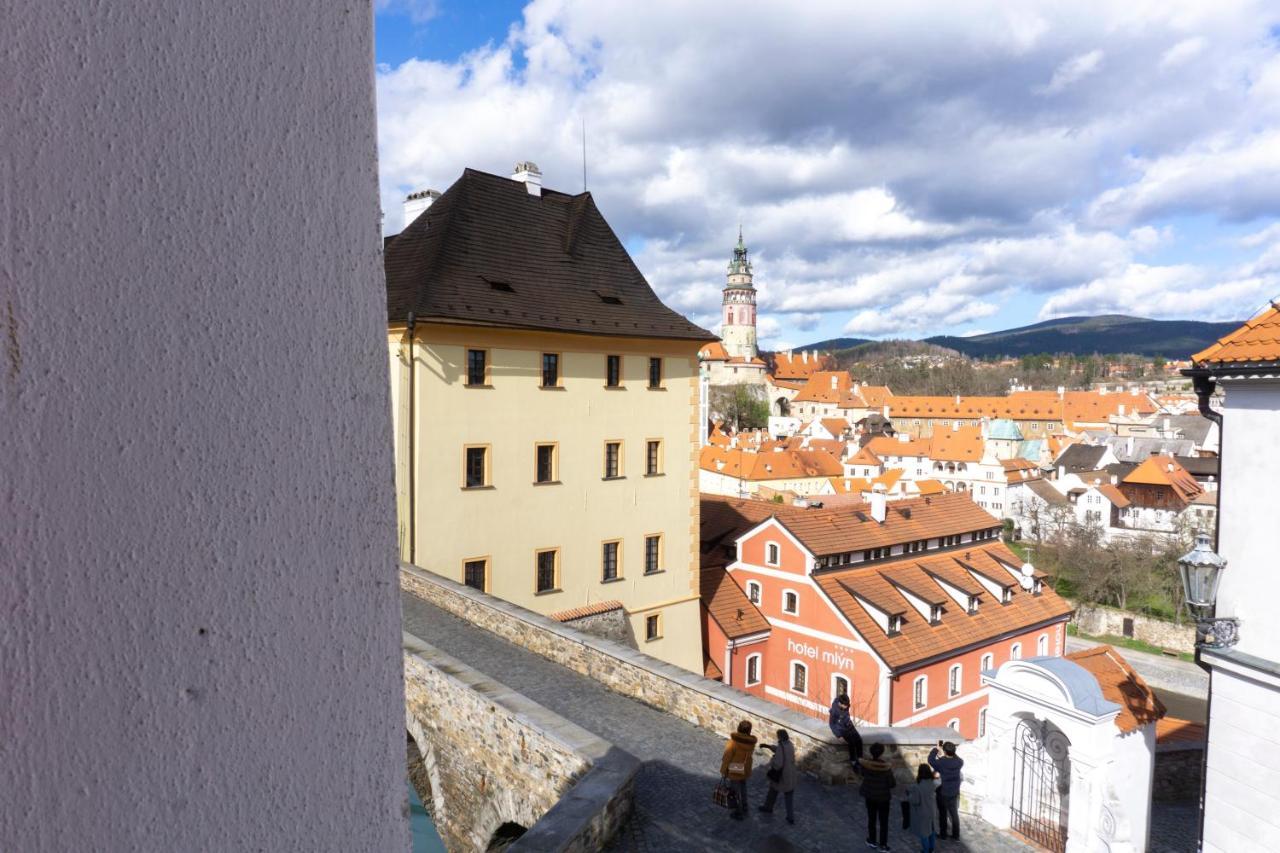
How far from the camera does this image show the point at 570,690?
10344 mm

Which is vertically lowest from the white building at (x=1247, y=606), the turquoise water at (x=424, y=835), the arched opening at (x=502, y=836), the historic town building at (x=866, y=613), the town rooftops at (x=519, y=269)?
the historic town building at (x=866, y=613)

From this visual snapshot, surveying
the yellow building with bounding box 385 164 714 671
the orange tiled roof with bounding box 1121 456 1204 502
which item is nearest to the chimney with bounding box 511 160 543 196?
the yellow building with bounding box 385 164 714 671

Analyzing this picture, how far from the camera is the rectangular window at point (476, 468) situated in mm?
16609

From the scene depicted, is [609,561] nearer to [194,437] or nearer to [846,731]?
[846,731]

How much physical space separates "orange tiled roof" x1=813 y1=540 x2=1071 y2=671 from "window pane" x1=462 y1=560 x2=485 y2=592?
41.2ft

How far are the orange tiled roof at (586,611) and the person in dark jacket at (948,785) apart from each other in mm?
10432

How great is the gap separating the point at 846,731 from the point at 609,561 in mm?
11103

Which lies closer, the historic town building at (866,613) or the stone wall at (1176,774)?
the stone wall at (1176,774)

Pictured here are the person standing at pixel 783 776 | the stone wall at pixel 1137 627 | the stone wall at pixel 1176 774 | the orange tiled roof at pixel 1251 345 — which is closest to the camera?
the orange tiled roof at pixel 1251 345

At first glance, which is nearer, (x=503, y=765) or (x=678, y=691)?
(x=503, y=765)

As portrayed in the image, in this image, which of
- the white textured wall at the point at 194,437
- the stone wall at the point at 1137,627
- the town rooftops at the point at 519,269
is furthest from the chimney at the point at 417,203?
the stone wall at the point at 1137,627

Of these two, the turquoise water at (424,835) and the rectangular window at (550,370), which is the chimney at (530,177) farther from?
the turquoise water at (424,835)

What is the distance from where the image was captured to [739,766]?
7.46 meters

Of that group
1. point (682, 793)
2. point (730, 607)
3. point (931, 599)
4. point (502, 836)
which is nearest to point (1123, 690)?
point (682, 793)
